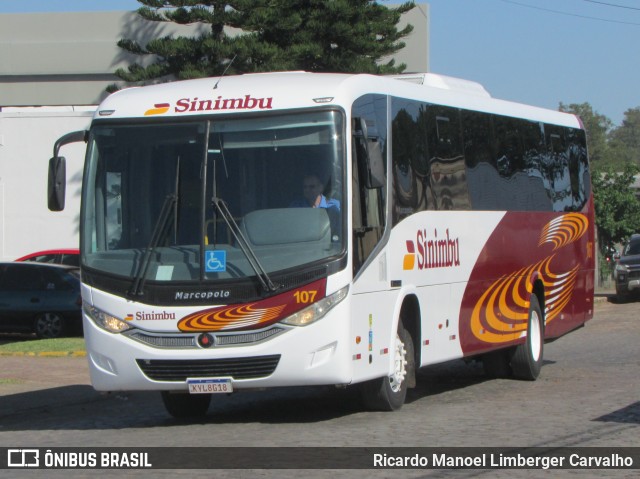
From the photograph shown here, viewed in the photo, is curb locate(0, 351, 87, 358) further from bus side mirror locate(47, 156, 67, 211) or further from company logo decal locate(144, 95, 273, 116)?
company logo decal locate(144, 95, 273, 116)

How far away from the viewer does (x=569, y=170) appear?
17406mm

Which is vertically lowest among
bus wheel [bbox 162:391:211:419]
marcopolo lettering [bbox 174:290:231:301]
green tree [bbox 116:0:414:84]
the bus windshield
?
bus wheel [bbox 162:391:211:419]

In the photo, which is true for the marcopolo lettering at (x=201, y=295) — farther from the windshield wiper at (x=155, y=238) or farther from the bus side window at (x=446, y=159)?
the bus side window at (x=446, y=159)

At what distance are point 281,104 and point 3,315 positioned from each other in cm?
1466

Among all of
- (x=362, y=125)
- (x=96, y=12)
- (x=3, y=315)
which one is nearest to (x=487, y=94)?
(x=362, y=125)

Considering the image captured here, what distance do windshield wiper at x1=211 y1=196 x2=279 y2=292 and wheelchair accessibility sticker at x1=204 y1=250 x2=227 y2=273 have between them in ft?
0.64

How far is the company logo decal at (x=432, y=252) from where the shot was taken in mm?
12016

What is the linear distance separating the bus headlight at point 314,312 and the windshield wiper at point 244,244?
1.00ft

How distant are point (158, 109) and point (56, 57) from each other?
37572 mm

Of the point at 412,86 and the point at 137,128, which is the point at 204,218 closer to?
the point at 137,128

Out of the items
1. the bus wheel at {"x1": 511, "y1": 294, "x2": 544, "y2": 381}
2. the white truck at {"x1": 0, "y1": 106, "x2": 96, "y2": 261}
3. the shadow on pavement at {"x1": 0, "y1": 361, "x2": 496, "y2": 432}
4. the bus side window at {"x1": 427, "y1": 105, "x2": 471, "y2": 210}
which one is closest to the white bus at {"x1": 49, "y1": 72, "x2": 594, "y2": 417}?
the bus side window at {"x1": 427, "y1": 105, "x2": 471, "y2": 210}

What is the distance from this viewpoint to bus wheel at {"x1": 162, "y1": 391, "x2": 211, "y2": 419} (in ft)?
39.4

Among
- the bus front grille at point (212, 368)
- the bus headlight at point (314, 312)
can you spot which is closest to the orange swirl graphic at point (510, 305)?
the bus headlight at point (314, 312)

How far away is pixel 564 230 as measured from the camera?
16891 mm
